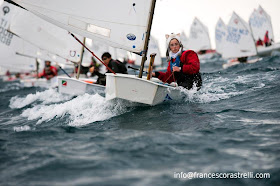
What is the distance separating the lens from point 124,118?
185 inches

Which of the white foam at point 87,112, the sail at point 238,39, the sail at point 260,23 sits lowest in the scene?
the white foam at point 87,112

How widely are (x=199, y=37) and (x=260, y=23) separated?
18.8m

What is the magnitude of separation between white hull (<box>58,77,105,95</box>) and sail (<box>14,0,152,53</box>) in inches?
128

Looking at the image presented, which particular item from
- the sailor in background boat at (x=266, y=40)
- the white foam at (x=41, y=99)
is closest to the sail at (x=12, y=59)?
the white foam at (x=41, y=99)

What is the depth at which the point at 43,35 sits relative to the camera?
10.1 metres

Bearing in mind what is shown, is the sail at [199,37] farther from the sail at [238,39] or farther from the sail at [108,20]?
the sail at [108,20]

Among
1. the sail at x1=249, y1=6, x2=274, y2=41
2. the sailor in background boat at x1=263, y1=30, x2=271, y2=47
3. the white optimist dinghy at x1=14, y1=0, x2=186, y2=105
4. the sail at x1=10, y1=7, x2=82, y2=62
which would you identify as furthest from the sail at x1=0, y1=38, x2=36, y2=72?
the sail at x1=249, y1=6, x2=274, y2=41

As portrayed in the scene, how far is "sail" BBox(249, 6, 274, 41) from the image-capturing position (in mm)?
27891

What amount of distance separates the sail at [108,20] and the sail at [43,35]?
5.40m

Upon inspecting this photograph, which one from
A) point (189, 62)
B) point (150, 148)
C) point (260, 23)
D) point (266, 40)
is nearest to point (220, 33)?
point (260, 23)

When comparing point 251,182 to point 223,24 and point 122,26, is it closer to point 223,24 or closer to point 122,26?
point 122,26

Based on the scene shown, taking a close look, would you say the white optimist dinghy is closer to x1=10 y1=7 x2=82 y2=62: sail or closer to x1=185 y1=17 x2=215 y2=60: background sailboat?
x1=10 y1=7 x2=82 y2=62: sail

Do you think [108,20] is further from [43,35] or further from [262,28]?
[262,28]

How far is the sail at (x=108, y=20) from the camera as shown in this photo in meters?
5.20
